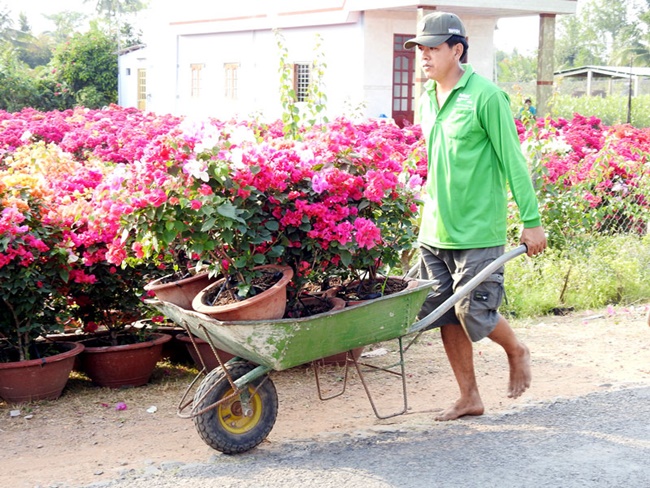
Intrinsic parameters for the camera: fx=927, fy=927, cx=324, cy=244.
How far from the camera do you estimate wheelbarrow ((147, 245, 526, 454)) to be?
4387 mm

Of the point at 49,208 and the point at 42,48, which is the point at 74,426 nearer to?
the point at 49,208

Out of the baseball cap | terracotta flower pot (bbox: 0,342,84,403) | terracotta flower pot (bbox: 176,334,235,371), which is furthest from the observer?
terracotta flower pot (bbox: 176,334,235,371)

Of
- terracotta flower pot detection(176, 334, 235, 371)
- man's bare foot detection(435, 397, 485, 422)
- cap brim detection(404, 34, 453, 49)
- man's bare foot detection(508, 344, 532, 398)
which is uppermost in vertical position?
cap brim detection(404, 34, 453, 49)

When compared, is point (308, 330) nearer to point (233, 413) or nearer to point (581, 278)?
point (233, 413)

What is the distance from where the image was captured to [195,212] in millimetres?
4367

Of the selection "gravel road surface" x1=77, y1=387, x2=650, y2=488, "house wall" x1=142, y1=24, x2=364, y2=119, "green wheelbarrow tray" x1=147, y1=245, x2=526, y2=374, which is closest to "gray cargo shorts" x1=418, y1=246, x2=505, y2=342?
"green wheelbarrow tray" x1=147, y1=245, x2=526, y2=374

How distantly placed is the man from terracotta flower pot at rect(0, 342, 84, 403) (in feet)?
7.72

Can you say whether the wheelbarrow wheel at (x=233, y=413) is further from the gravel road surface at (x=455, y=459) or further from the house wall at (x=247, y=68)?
the house wall at (x=247, y=68)

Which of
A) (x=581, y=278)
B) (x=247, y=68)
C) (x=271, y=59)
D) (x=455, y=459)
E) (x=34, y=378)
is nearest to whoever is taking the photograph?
(x=455, y=459)

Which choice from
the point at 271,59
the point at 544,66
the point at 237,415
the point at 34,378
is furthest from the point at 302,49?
the point at 237,415

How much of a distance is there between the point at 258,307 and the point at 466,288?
1.14 meters

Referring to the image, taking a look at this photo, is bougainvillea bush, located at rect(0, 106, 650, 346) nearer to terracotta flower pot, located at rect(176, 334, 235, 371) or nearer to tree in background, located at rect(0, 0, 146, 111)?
terracotta flower pot, located at rect(176, 334, 235, 371)

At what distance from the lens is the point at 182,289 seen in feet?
16.4

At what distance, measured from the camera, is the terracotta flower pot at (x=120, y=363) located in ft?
19.4
